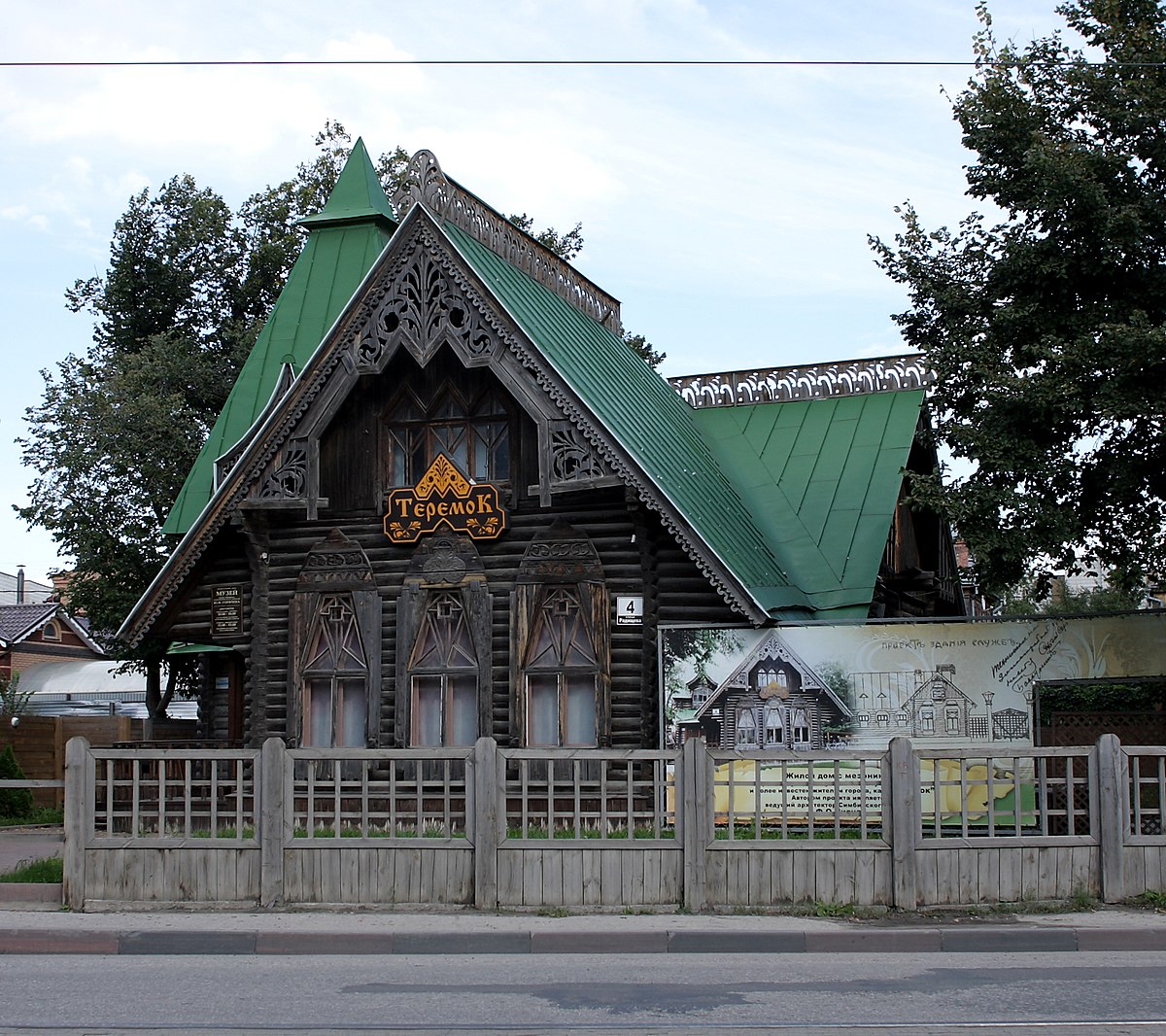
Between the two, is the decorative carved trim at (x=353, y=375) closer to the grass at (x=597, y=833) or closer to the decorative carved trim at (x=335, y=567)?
the decorative carved trim at (x=335, y=567)

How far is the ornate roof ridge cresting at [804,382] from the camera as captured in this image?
991 inches

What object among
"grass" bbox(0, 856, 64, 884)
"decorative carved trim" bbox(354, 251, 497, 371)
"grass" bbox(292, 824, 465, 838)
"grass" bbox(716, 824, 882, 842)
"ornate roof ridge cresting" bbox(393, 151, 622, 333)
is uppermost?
"ornate roof ridge cresting" bbox(393, 151, 622, 333)

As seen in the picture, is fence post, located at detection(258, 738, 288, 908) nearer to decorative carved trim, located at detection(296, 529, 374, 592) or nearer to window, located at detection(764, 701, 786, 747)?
window, located at detection(764, 701, 786, 747)

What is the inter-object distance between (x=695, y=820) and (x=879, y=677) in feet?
16.1

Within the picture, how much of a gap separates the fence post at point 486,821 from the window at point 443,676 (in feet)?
22.2

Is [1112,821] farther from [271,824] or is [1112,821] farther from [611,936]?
[271,824]

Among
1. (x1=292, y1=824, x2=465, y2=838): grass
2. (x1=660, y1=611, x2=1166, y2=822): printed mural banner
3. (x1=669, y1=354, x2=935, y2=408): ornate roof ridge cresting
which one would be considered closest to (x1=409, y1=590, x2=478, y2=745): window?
(x1=660, y1=611, x2=1166, y2=822): printed mural banner

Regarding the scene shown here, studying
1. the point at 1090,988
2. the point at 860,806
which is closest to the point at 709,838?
the point at 860,806

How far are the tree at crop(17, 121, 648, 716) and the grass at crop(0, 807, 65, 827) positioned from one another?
6980 millimetres

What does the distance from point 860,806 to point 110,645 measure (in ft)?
90.4

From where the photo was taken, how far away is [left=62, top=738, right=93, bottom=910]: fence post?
13.0 metres

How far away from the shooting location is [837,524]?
2186cm

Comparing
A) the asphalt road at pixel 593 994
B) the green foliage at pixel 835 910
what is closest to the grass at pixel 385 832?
the asphalt road at pixel 593 994

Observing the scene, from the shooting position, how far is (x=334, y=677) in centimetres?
2000
